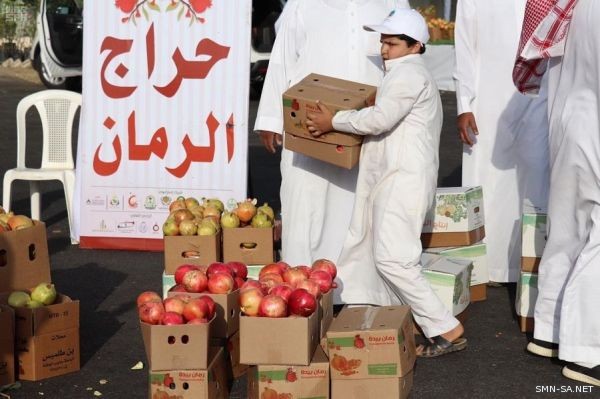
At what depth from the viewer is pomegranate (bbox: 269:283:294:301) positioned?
5.01 metres

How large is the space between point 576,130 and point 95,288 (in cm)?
329

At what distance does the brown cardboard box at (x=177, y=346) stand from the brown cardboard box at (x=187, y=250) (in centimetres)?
144

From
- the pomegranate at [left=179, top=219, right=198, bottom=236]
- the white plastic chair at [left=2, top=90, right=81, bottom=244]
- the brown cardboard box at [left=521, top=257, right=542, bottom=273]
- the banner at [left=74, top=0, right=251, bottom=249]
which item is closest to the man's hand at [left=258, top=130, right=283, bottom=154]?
the pomegranate at [left=179, top=219, right=198, bottom=236]

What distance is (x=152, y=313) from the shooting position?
487cm

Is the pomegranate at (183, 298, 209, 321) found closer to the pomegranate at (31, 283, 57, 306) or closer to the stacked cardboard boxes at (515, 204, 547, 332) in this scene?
the pomegranate at (31, 283, 57, 306)

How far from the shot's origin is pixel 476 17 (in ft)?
24.2

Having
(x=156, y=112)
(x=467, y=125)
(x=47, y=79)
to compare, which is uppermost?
(x=467, y=125)

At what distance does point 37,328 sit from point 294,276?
1250 millimetres

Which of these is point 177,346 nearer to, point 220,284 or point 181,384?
point 181,384

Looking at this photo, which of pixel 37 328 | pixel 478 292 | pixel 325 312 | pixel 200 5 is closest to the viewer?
pixel 325 312

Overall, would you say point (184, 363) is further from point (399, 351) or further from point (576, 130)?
point (576, 130)

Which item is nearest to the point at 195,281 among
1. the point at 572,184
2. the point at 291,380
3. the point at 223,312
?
the point at 223,312

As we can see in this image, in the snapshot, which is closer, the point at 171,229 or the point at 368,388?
the point at 368,388

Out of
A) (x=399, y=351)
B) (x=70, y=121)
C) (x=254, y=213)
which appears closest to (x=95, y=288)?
(x=254, y=213)
